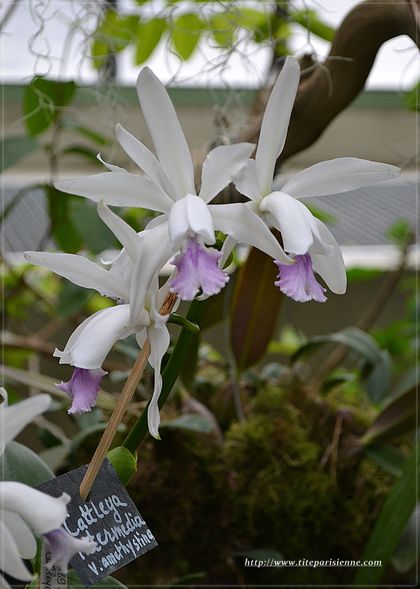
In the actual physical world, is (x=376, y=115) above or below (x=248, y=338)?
below

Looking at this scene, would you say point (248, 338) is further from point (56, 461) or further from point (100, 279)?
point (100, 279)

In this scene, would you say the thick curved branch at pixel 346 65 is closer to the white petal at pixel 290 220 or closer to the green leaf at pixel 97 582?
the white petal at pixel 290 220

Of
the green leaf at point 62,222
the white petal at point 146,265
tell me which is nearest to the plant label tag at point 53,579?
the white petal at point 146,265

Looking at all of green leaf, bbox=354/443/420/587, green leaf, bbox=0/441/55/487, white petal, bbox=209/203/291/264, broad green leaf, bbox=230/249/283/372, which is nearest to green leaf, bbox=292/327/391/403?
broad green leaf, bbox=230/249/283/372

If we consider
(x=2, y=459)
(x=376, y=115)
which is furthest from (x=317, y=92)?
(x=376, y=115)

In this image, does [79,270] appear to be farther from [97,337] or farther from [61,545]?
[61,545]

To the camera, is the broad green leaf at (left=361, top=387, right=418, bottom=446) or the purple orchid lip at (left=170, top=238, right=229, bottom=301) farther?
the broad green leaf at (left=361, top=387, right=418, bottom=446)

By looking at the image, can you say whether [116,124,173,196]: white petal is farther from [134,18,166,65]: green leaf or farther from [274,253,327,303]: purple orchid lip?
[134,18,166,65]: green leaf
